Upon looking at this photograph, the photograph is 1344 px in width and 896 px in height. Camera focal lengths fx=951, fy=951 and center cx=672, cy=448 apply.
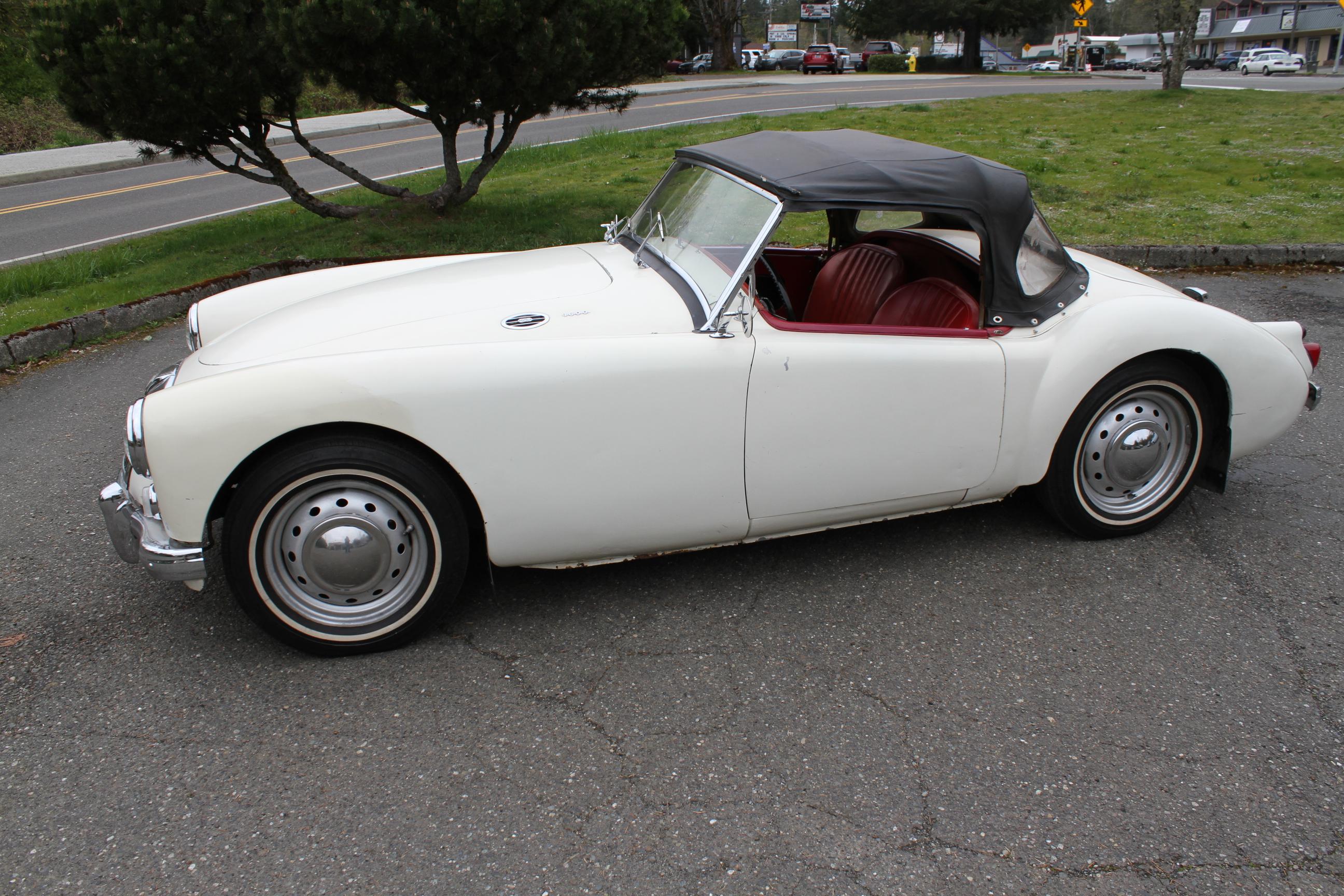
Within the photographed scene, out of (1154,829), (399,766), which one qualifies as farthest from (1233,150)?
(399,766)

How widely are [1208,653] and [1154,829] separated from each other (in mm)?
871

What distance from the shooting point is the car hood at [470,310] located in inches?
114

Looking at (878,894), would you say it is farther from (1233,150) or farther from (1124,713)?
(1233,150)

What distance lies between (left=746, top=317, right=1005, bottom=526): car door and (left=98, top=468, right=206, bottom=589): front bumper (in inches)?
65.6

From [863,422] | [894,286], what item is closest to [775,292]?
[894,286]

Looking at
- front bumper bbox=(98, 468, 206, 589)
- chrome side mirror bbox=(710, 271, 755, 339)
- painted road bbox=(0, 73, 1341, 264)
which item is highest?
chrome side mirror bbox=(710, 271, 755, 339)

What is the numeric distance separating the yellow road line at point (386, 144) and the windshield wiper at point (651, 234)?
27.1ft

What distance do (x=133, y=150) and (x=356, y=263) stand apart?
15.0m

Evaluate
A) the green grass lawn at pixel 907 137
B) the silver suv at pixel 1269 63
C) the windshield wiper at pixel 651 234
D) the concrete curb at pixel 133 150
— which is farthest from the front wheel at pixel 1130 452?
the silver suv at pixel 1269 63

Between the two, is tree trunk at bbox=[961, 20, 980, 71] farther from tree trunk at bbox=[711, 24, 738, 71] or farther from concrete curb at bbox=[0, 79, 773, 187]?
concrete curb at bbox=[0, 79, 773, 187]

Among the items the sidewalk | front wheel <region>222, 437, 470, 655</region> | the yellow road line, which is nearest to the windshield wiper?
front wheel <region>222, 437, 470, 655</region>

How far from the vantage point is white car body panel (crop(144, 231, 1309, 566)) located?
2.69 metres

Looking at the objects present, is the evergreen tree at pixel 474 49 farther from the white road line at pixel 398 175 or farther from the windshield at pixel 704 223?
the windshield at pixel 704 223

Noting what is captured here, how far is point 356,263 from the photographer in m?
7.39
